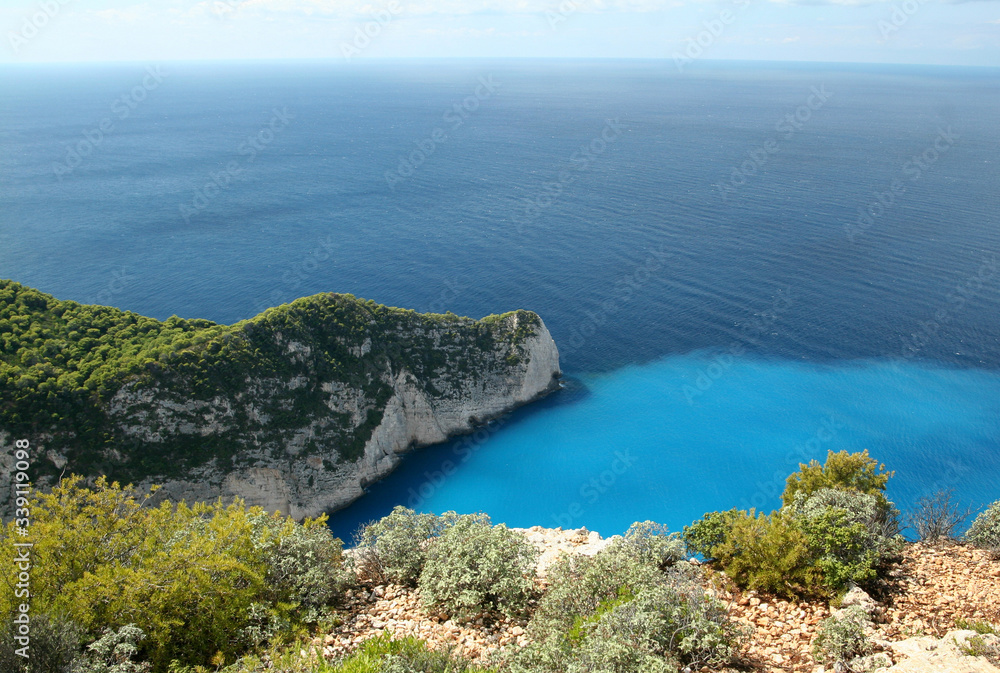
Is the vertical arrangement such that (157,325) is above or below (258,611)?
above

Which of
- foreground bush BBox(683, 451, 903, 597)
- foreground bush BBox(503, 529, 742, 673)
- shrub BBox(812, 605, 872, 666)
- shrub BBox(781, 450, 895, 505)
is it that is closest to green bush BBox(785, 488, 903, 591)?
foreground bush BBox(683, 451, 903, 597)

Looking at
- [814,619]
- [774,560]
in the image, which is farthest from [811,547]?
[814,619]

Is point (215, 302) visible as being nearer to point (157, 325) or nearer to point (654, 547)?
point (157, 325)

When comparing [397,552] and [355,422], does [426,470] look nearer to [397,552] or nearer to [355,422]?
[355,422]

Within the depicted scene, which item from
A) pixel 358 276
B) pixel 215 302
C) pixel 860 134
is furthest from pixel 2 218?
pixel 860 134

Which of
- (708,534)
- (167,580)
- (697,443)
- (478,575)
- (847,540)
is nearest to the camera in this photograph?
(167,580)

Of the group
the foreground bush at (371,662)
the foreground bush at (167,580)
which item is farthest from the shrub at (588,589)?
the foreground bush at (167,580)
